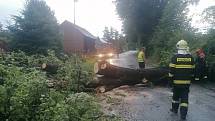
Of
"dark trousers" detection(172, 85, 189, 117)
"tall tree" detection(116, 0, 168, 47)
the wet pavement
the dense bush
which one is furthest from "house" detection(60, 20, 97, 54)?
the dense bush

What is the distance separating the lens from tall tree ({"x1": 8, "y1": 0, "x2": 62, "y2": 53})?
27.8 m

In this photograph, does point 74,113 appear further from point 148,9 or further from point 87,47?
point 87,47

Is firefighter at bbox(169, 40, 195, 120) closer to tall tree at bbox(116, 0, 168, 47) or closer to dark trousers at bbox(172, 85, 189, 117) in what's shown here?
dark trousers at bbox(172, 85, 189, 117)

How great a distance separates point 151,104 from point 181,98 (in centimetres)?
209

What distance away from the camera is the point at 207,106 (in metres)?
11.0

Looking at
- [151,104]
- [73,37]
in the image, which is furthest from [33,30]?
[73,37]

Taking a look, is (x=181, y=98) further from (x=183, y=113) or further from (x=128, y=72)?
(x=128, y=72)

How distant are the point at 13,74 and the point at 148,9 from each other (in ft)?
114

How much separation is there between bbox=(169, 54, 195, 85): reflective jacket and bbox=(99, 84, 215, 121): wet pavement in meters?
0.98

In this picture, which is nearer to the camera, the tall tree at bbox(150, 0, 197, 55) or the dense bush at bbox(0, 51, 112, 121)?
the dense bush at bbox(0, 51, 112, 121)

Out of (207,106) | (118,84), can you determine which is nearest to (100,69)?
(118,84)

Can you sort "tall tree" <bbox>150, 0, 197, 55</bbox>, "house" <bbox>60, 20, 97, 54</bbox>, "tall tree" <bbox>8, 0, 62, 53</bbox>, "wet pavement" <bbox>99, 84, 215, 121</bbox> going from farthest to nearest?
"house" <bbox>60, 20, 97, 54</bbox>, "tall tree" <bbox>150, 0, 197, 55</bbox>, "tall tree" <bbox>8, 0, 62, 53</bbox>, "wet pavement" <bbox>99, 84, 215, 121</bbox>

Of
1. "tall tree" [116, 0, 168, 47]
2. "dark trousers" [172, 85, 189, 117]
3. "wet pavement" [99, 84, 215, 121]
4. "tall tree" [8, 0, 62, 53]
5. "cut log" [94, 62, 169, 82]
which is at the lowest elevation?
"wet pavement" [99, 84, 215, 121]

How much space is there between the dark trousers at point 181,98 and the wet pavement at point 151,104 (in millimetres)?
245
